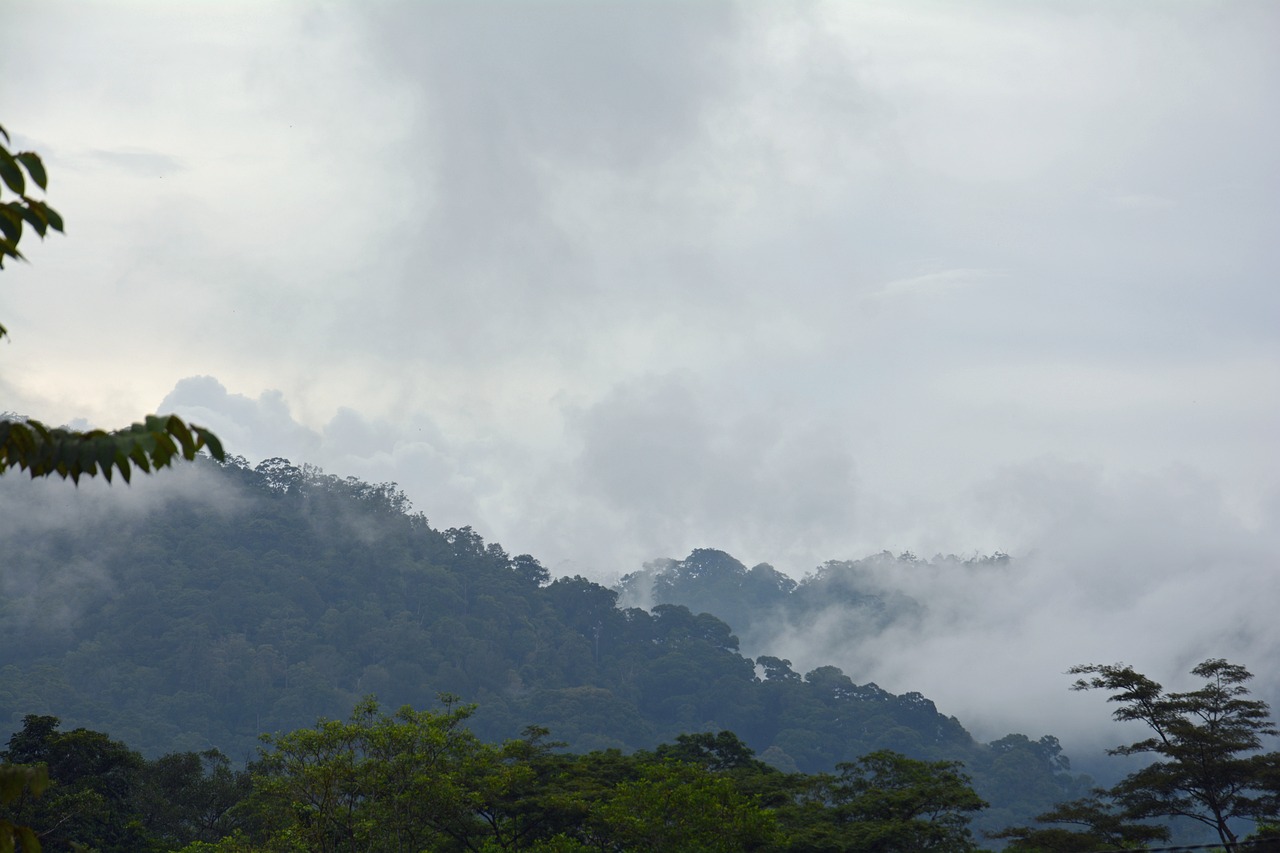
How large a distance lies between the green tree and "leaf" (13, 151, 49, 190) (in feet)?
109

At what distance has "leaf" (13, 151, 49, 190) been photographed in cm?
525

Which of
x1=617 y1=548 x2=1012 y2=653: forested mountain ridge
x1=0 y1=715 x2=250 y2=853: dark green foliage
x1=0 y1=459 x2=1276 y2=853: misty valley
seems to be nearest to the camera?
x1=0 y1=715 x2=250 y2=853: dark green foliage

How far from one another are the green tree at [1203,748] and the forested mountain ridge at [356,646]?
242ft

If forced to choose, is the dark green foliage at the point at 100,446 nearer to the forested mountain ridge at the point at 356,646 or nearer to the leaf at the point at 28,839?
the leaf at the point at 28,839

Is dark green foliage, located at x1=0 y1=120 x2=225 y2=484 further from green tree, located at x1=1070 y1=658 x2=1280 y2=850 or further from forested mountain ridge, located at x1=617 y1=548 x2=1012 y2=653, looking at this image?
forested mountain ridge, located at x1=617 y1=548 x2=1012 y2=653

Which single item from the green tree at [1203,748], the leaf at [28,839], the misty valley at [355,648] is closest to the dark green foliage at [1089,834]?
the green tree at [1203,748]

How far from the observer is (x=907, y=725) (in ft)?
403

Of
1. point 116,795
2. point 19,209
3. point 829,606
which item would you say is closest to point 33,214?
point 19,209

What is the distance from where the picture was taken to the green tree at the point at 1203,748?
32.3 metres

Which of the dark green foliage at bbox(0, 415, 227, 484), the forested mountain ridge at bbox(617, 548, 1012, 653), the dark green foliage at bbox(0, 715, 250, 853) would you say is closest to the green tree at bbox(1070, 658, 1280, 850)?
the dark green foliage at bbox(0, 715, 250, 853)

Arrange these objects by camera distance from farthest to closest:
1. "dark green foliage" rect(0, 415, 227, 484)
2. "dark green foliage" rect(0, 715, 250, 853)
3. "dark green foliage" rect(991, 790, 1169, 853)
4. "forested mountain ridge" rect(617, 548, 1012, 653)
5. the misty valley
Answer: "forested mountain ridge" rect(617, 548, 1012, 653), the misty valley, "dark green foliage" rect(0, 715, 250, 853), "dark green foliage" rect(991, 790, 1169, 853), "dark green foliage" rect(0, 415, 227, 484)

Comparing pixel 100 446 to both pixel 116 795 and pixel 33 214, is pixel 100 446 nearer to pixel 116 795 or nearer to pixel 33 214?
pixel 33 214

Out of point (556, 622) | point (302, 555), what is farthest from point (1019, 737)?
point (302, 555)

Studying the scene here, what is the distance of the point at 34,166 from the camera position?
5.28m
